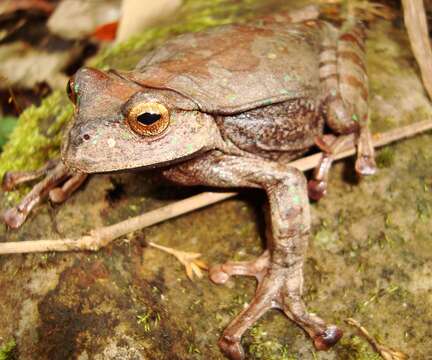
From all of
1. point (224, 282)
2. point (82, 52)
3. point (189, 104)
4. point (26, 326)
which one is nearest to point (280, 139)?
point (189, 104)

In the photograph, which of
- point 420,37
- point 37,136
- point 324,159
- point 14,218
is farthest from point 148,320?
point 420,37

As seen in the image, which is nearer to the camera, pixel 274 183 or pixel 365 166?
pixel 274 183

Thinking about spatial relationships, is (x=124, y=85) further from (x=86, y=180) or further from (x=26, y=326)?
(x=26, y=326)

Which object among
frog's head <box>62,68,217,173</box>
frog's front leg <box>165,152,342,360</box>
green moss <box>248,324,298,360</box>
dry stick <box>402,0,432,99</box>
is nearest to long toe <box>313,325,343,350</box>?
frog's front leg <box>165,152,342,360</box>

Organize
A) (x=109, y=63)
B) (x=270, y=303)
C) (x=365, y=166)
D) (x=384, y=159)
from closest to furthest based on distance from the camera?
(x=270, y=303) < (x=365, y=166) < (x=384, y=159) < (x=109, y=63)

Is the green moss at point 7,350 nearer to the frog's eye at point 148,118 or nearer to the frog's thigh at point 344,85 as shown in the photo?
the frog's eye at point 148,118

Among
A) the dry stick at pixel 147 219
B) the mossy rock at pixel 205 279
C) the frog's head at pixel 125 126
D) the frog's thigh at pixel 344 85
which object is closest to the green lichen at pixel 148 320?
the mossy rock at pixel 205 279

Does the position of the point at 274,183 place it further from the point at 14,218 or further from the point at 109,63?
the point at 109,63
